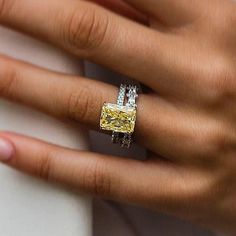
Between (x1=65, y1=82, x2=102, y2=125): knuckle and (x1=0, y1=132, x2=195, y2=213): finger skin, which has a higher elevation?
(x1=65, y1=82, x2=102, y2=125): knuckle

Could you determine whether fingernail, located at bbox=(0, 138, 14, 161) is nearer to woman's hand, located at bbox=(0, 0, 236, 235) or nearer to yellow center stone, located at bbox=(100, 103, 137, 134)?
woman's hand, located at bbox=(0, 0, 236, 235)

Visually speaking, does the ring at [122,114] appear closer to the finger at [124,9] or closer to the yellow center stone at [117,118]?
the yellow center stone at [117,118]

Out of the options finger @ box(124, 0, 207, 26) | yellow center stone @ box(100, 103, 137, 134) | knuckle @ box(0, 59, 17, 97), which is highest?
finger @ box(124, 0, 207, 26)

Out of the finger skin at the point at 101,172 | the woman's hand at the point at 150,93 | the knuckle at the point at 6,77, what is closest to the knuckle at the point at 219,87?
the woman's hand at the point at 150,93

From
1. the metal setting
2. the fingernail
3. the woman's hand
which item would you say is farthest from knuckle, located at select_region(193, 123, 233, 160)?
the fingernail

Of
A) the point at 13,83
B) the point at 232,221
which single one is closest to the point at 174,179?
the point at 232,221

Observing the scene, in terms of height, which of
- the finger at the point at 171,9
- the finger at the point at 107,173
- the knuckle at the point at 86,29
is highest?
the finger at the point at 171,9
